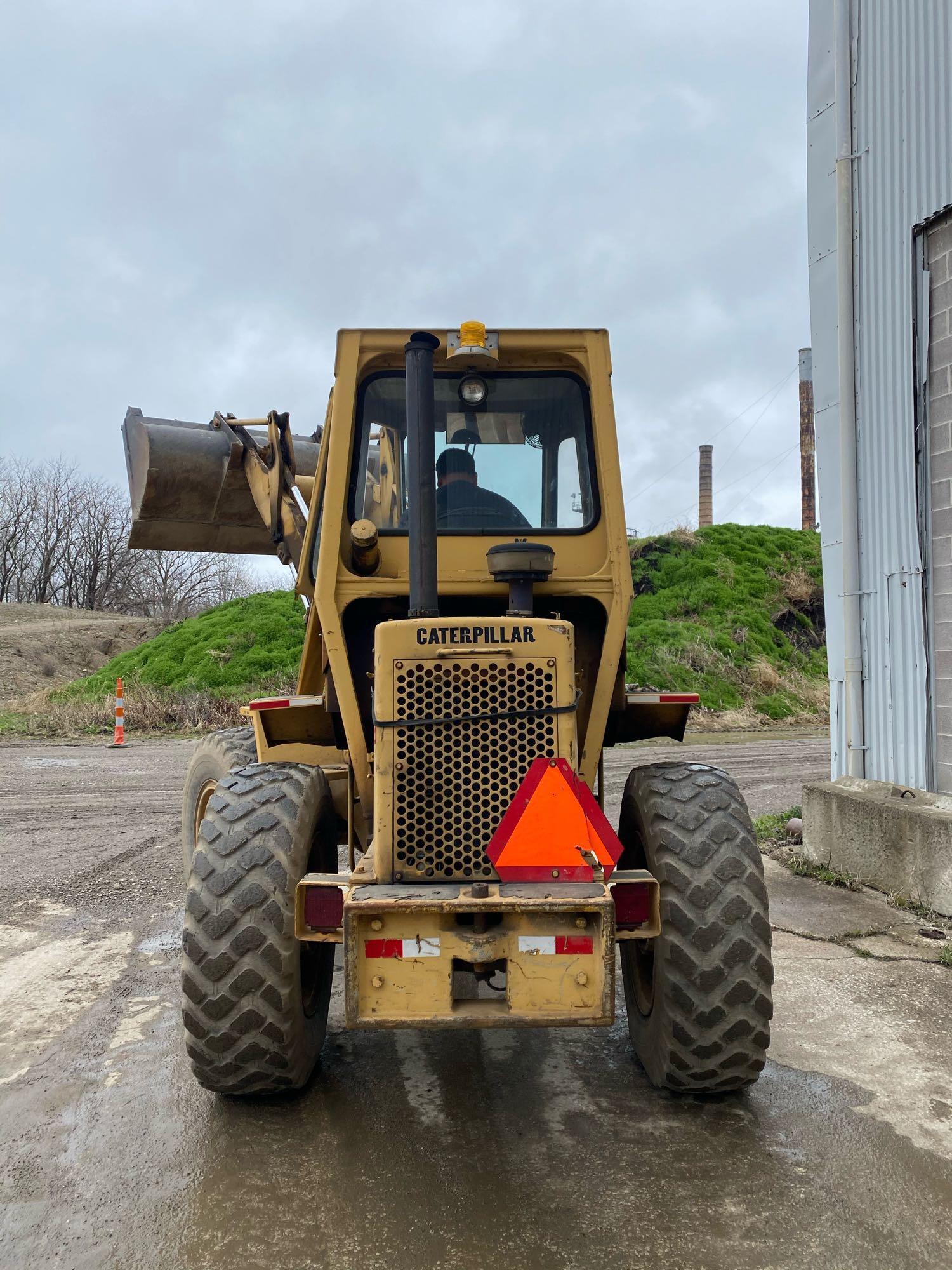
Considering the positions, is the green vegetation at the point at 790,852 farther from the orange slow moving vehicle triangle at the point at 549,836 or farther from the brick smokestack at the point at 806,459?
the brick smokestack at the point at 806,459

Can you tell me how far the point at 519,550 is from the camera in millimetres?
3807

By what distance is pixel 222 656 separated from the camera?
22109 mm

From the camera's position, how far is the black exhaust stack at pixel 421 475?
354 cm

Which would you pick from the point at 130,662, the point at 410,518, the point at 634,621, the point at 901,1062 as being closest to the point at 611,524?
the point at 410,518

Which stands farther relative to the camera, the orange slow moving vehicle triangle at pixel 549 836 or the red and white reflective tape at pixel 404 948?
the orange slow moving vehicle triangle at pixel 549 836

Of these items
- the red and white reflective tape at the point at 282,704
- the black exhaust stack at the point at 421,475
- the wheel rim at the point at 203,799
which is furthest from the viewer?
the wheel rim at the point at 203,799

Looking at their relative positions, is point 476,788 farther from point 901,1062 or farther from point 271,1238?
point 901,1062

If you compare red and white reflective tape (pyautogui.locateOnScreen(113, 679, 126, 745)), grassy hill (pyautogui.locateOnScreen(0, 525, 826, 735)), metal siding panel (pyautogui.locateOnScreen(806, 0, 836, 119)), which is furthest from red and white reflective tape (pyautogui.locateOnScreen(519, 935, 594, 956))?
grassy hill (pyautogui.locateOnScreen(0, 525, 826, 735))

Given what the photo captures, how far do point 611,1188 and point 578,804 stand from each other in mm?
1117

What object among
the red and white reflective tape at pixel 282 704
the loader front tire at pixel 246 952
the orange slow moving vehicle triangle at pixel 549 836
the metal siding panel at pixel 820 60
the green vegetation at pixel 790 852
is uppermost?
the metal siding panel at pixel 820 60

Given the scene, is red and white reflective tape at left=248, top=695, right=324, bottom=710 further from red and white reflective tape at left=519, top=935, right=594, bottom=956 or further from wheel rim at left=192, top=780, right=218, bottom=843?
red and white reflective tape at left=519, top=935, right=594, bottom=956

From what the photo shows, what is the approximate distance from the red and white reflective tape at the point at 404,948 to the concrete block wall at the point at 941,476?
14.1 feet

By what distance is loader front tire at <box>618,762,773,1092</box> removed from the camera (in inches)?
129

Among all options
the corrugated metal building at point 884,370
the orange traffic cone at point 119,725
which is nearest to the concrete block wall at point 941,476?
the corrugated metal building at point 884,370
